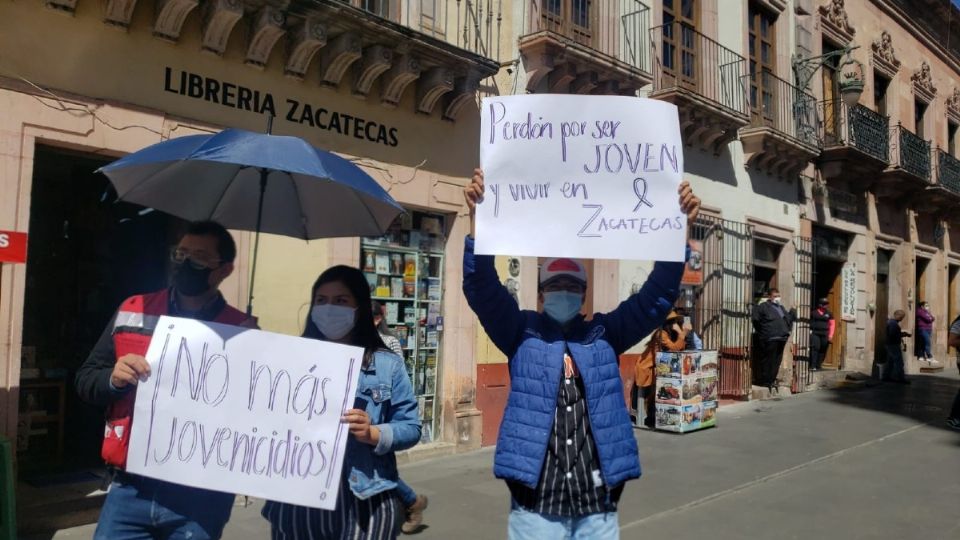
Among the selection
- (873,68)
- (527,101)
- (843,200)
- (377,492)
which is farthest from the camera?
(873,68)

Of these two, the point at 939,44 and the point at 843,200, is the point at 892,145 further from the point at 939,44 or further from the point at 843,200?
the point at 939,44

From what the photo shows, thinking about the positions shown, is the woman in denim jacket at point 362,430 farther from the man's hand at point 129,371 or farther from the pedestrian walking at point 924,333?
the pedestrian walking at point 924,333

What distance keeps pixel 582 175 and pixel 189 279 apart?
1.60 m

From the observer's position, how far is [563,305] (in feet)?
10.1

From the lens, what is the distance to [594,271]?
10453 millimetres

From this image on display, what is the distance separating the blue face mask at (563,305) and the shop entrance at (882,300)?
58.9 feet

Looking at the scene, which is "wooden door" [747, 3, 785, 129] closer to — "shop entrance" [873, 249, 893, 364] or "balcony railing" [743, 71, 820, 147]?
"balcony railing" [743, 71, 820, 147]

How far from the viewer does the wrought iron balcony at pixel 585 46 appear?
9328mm

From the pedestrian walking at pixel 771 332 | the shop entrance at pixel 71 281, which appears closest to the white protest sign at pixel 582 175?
the shop entrance at pixel 71 281

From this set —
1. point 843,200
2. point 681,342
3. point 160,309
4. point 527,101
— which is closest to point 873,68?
point 843,200

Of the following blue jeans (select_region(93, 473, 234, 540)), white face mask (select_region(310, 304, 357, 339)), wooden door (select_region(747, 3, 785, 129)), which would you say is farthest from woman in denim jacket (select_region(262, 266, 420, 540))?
wooden door (select_region(747, 3, 785, 129))

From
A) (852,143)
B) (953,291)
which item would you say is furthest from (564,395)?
(953,291)

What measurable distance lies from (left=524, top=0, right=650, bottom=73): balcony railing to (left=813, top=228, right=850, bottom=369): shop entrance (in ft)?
24.8

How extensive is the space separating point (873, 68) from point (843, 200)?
3904 millimetres
